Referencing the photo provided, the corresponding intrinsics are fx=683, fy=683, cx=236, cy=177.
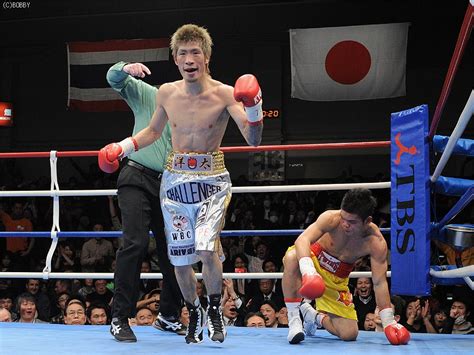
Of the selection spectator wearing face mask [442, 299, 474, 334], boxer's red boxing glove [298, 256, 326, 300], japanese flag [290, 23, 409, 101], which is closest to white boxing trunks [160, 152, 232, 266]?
boxer's red boxing glove [298, 256, 326, 300]

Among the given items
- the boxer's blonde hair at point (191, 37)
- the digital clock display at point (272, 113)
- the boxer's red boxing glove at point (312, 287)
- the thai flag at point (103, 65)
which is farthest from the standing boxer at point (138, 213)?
the digital clock display at point (272, 113)

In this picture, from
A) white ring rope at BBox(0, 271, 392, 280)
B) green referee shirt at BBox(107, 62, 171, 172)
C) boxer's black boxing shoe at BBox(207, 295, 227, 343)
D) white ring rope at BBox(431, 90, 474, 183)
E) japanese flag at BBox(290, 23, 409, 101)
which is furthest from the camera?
japanese flag at BBox(290, 23, 409, 101)

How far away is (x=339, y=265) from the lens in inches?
107

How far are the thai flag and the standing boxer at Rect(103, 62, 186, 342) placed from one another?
4811 millimetres

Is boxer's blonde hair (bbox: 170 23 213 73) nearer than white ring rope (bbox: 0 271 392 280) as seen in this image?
Yes

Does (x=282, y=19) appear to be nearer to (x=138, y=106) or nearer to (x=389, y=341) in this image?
(x=138, y=106)

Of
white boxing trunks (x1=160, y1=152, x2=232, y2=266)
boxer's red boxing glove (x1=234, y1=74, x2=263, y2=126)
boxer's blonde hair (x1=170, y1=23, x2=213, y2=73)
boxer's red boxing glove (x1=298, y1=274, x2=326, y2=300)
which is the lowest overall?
boxer's red boxing glove (x1=298, y1=274, x2=326, y2=300)

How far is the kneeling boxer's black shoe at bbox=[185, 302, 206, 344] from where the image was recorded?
7.73ft

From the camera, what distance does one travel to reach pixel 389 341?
243 cm

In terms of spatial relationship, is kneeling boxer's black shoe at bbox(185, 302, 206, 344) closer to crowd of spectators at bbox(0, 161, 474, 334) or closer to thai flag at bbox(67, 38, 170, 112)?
crowd of spectators at bbox(0, 161, 474, 334)

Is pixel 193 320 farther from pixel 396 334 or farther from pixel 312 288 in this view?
pixel 396 334

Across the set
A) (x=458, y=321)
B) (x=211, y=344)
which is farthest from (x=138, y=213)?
(x=458, y=321)

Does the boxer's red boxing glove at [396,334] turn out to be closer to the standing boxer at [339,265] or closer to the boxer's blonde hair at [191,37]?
the standing boxer at [339,265]

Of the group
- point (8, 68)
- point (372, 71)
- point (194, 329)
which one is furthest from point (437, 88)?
point (194, 329)
